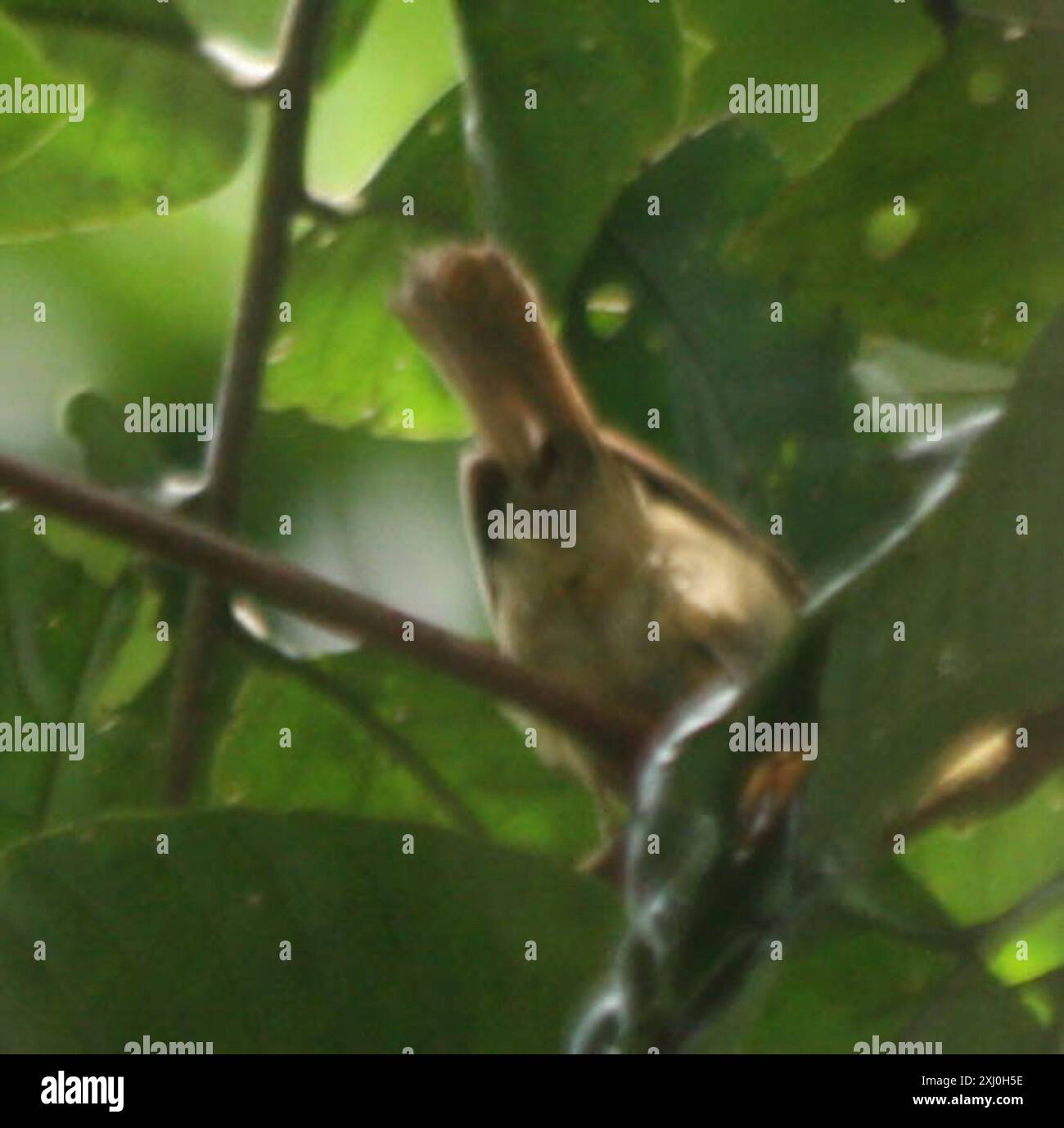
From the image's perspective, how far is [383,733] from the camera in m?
0.90

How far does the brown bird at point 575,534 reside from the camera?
898mm

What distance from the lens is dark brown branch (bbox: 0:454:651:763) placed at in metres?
0.63

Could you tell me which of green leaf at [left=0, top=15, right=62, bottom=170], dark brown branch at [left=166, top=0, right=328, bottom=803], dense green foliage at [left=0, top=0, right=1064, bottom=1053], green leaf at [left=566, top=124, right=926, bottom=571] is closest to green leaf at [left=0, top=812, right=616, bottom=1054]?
dense green foliage at [left=0, top=0, right=1064, bottom=1053]

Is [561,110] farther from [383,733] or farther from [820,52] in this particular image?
[383,733]

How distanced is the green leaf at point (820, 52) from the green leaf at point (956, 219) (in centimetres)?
3

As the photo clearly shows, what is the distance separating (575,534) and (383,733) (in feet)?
0.46

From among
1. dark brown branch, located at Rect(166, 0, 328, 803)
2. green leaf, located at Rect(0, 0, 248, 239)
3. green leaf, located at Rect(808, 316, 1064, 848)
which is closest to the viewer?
green leaf, located at Rect(808, 316, 1064, 848)

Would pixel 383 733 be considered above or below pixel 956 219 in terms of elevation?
below

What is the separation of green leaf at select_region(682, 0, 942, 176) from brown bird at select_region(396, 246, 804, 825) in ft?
0.47

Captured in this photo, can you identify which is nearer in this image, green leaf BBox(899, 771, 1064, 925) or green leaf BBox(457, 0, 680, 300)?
green leaf BBox(899, 771, 1064, 925)

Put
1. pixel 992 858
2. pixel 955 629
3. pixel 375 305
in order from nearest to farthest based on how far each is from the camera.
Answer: pixel 955 629 < pixel 992 858 < pixel 375 305

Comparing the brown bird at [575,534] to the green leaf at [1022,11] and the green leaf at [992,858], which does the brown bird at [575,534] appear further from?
the green leaf at [1022,11]

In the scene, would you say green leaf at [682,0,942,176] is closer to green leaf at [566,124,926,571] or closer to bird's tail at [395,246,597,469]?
green leaf at [566,124,926,571]

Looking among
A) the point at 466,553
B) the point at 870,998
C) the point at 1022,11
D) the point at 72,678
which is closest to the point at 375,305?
the point at 466,553
